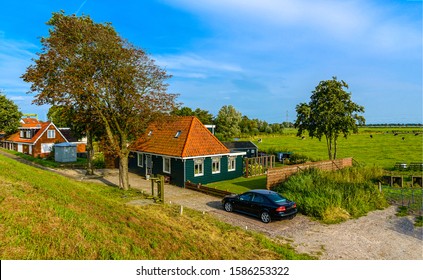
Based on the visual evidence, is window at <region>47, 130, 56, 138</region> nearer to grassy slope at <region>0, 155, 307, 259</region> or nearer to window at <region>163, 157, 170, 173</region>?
window at <region>163, 157, 170, 173</region>

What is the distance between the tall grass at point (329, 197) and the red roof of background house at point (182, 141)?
7861 millimetres

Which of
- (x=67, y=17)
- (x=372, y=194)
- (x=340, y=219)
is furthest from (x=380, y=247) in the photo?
(x=67, y=17)

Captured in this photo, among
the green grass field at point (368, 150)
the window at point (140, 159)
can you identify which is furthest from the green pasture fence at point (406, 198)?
the window at point (140, 159)

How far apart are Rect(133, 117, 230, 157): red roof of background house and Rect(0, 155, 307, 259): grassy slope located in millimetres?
11907

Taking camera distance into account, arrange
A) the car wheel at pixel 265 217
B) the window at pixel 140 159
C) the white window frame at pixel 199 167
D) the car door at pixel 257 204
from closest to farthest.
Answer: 1. the car wheel at pixel 265 217
2. the car door at pixel 257 204
3. the white window frame at pixel 199 167
4. the window at pixel 140 159

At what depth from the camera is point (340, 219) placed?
14.4m

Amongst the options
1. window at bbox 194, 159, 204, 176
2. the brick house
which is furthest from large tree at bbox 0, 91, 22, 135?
window at bbox 194, 159, 204, 176

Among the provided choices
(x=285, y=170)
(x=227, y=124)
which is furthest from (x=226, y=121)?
(x=285, y=170)

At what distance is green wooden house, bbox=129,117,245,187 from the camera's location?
23.3 metres

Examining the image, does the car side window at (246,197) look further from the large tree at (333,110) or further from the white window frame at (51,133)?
the white window frame at (51,133)

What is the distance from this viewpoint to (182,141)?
2447 cm

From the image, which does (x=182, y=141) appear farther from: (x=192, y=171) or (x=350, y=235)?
(x=350, y=235)

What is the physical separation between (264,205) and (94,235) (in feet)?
28.2

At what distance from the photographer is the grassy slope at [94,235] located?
22.5 feet
